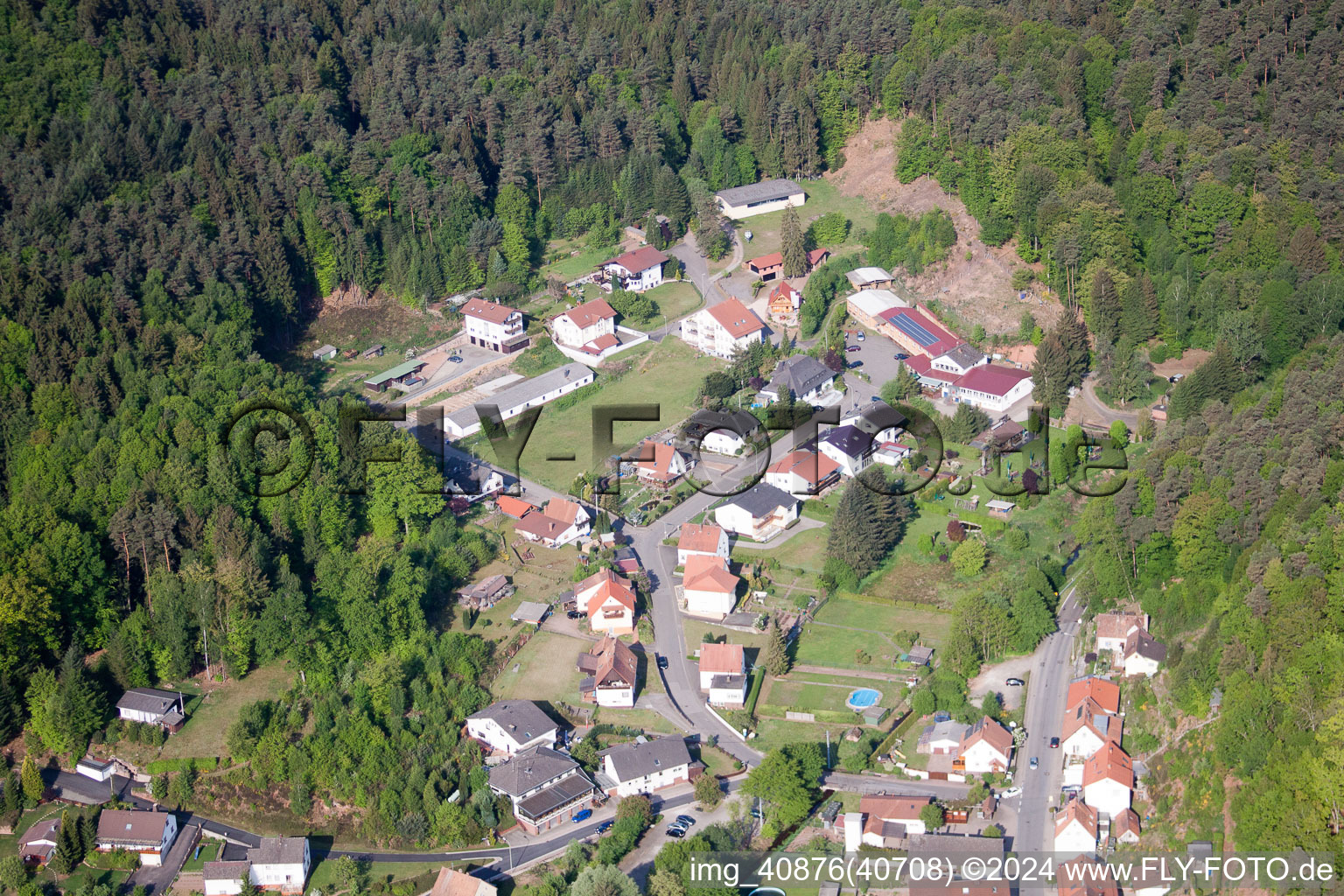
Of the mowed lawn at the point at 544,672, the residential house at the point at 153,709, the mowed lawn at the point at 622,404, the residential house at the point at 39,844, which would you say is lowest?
the mowed lawn at the point at 622,404

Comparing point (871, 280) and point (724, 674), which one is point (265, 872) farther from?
point (871, 280)

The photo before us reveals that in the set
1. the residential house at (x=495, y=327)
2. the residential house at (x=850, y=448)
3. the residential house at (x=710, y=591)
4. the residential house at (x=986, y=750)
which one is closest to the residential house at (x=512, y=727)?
the residential house at (x=710, y=591)

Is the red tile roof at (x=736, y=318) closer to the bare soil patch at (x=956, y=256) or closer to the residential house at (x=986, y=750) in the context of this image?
the bare soil patch at (x=956, y=256)

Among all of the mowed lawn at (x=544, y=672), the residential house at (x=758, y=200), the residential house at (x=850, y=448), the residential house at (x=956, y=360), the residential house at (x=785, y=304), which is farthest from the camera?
the residential house at (x=758, y=200)

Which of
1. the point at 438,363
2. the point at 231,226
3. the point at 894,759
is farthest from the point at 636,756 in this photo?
the point at 231,226

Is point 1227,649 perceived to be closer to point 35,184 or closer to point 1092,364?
point 1092,364
